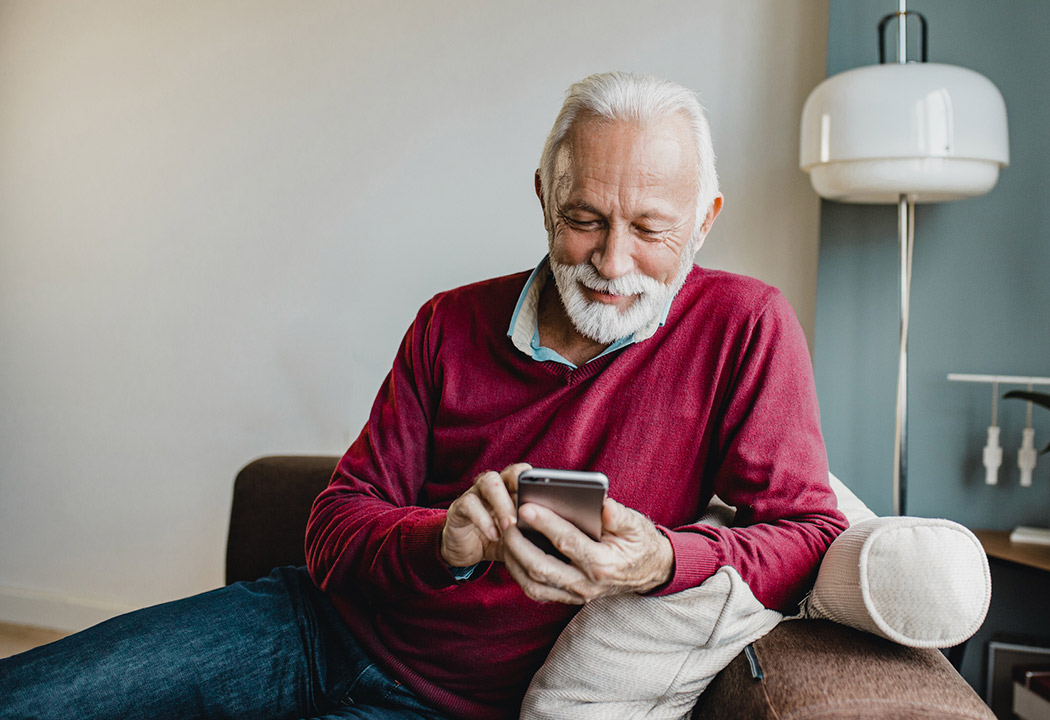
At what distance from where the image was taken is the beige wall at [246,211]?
88.0 inches

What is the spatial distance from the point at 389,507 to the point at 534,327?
344 millimetres

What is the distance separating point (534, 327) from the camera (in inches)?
52.5

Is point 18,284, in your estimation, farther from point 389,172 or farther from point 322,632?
point 322,632

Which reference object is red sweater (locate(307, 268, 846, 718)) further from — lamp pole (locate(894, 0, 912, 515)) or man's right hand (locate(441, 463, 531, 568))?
lamp pole (locate(894, 0, 912, 515))

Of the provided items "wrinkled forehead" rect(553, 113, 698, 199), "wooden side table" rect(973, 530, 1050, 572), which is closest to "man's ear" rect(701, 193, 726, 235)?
"wrinkled forehead" rect(553, 113, 698, 199)

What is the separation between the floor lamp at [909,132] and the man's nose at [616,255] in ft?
2.36

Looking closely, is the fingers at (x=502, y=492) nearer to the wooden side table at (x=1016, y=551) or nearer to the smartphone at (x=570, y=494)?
the smartphone at (x=570, y=494)

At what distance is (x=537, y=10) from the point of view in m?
2.39

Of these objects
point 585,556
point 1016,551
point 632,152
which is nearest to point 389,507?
point 585,556

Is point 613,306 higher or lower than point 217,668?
higher

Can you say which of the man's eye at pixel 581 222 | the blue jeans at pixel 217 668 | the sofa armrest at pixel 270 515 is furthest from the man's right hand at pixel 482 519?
the sofa armrest at pixel 270 515

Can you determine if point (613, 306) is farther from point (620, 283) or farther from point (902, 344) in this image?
point (902, 344)

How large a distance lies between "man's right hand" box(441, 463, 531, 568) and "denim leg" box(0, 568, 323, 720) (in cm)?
36

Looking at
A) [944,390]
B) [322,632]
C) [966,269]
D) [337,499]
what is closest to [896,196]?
[966,269]
